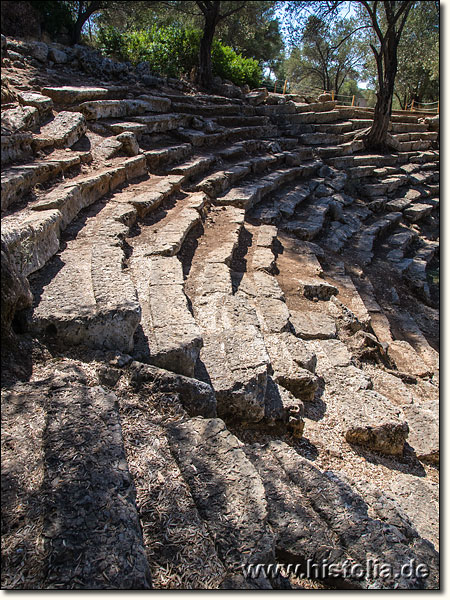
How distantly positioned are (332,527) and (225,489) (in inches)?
23.3

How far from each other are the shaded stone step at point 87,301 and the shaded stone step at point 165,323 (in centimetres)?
20

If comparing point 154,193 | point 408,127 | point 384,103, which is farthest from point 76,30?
point 408,127

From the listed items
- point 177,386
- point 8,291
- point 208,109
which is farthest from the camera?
point 208,109

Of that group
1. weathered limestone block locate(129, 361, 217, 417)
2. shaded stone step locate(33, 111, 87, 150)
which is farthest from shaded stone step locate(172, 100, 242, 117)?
weathered limestone block locate(129, 361, 217, 417)

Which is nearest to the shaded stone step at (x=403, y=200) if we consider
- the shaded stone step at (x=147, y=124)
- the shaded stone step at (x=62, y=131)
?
the shaded stone step at (x=147, y=124)

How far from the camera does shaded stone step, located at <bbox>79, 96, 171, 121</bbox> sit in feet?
26.3

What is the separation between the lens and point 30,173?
4.89 meters

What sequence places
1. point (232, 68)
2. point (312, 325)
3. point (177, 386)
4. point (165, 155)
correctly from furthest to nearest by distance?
point (232, 68) → point (165, 155) → point (312, 325) → point (177, 386)

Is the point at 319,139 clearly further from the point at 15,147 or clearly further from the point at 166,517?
the point at 166,517

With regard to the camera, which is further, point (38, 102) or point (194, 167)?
point (194, 167)

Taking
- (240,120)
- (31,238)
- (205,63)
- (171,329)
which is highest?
(205,63)

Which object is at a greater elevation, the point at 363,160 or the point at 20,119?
the point at 20,119

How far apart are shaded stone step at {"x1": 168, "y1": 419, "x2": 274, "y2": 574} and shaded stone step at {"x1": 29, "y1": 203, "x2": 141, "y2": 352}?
2.69 feet

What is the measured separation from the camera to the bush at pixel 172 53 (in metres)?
13.9
